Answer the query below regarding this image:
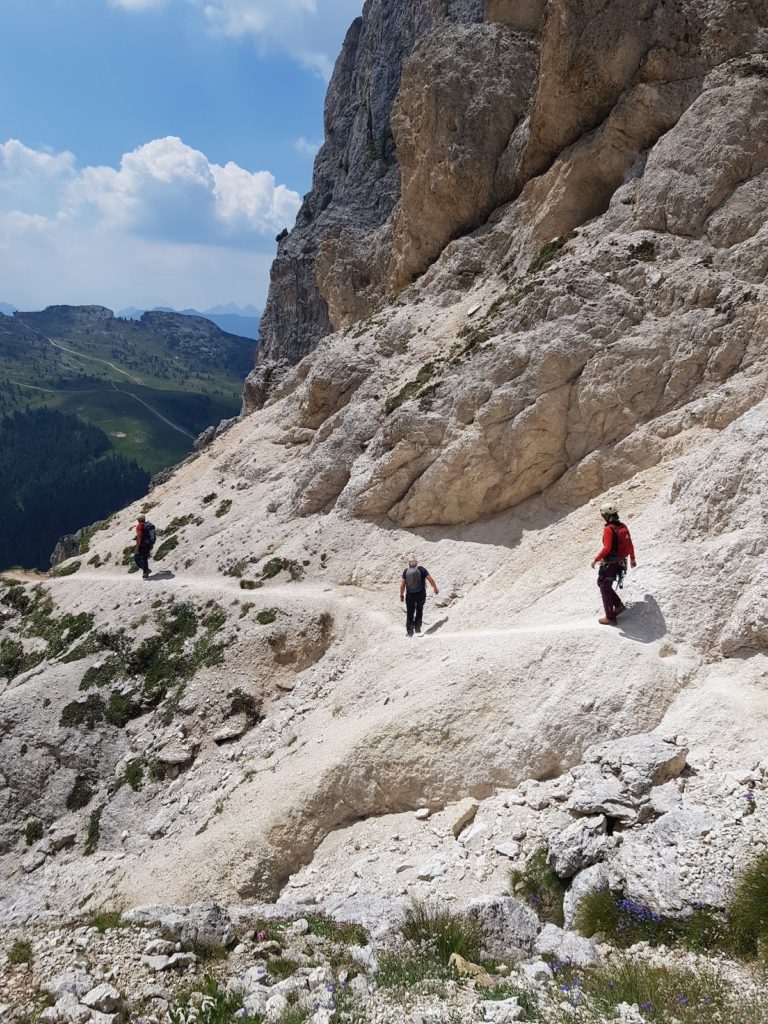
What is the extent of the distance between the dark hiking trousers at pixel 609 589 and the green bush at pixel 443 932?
26.4 feet

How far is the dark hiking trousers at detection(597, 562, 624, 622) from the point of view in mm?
15367

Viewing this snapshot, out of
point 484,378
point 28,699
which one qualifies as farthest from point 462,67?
point 28,699

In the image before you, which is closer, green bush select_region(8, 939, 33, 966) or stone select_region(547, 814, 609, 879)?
green bush select_region(8, 939, 33, 966)

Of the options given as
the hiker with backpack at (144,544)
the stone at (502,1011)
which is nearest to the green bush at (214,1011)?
the stone at (502,1011)

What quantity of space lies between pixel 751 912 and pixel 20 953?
10569 mm

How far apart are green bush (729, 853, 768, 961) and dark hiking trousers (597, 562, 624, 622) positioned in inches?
303

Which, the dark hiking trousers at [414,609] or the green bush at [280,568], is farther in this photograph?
the green bush at [280,568]

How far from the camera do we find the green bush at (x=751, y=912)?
7379mm

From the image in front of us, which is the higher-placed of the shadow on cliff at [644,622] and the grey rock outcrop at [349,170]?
the grey rock outcrop at [349,170]

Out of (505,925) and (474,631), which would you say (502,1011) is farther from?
(474,631)

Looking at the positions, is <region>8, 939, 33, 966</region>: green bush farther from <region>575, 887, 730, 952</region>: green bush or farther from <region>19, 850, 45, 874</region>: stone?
<region>19, 850, 45, 874</region>: stone

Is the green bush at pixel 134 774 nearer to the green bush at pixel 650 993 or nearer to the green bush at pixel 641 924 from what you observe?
the green bush at pixel 641 924

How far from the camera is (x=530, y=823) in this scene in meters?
12.0

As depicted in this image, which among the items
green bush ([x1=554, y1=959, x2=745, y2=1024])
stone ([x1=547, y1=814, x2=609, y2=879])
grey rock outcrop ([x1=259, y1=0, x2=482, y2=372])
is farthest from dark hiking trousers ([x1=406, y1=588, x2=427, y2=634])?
grey rock outcrop ([x1=259, y1=0, x2=482, y2=372])
